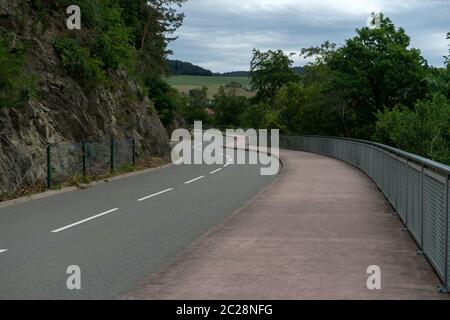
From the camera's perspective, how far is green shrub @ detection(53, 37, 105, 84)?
76.7 ft

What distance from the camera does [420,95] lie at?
151 feet

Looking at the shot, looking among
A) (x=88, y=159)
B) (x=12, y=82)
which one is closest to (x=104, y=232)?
(x=12, y=82)

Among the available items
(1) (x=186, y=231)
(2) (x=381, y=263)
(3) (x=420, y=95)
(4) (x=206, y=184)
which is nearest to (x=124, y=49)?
Result: (4) (x=206, y=184)

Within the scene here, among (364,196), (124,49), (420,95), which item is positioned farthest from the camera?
(420,95)

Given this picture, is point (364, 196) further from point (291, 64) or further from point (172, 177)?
point (291, 64)

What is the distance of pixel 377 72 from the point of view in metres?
47.2

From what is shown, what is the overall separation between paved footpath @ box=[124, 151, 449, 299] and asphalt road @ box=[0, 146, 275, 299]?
51cm

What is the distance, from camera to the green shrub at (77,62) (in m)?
23.4

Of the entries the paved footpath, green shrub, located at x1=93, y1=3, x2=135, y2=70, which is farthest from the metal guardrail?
green shrub, located at x1=93, y1=3, x2=135, y2=70

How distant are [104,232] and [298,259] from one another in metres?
4.25

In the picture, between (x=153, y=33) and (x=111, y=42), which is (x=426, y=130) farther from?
(x=153, y=33)

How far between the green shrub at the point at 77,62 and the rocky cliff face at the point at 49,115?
0.33 meters

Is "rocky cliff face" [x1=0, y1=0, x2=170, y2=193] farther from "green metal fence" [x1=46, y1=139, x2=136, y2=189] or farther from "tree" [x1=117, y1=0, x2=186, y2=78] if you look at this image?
"tree" [x1=117, y1=0, x2=186, y2=78]

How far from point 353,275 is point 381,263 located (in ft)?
2.98
